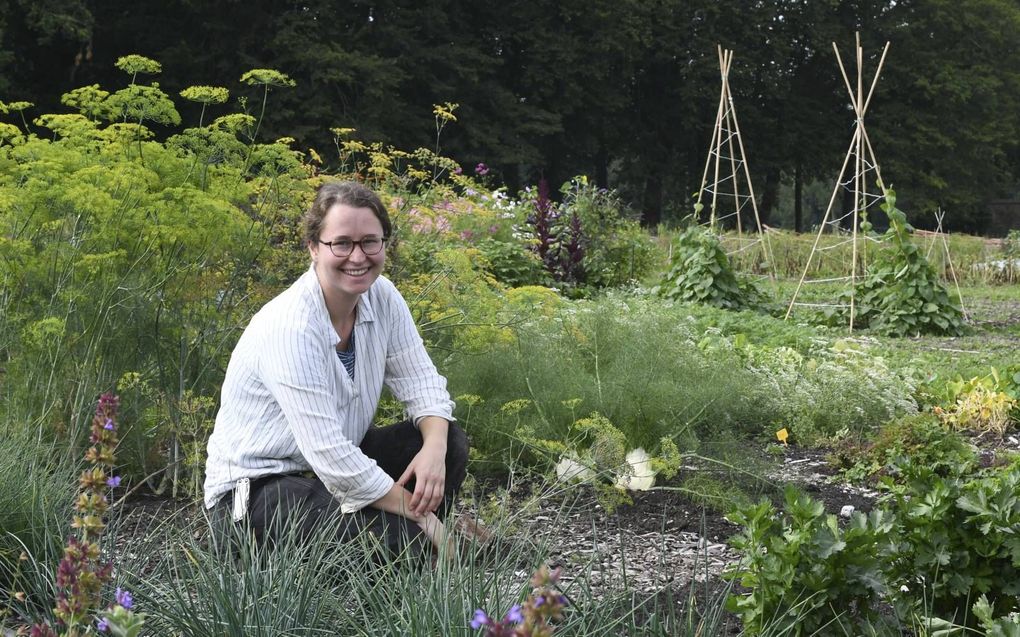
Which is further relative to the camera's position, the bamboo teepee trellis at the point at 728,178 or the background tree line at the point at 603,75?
the background tree line at the point at 603,75

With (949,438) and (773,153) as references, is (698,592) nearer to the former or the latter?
(949,438)

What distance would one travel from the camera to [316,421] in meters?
3.09

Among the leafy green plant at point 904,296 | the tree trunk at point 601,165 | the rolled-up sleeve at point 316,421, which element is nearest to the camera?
the rolled-up sleeve at point 316,421

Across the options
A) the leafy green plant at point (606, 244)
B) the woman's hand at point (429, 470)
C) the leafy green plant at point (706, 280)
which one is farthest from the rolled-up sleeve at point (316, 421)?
the leafy green plant at point (606, 244)

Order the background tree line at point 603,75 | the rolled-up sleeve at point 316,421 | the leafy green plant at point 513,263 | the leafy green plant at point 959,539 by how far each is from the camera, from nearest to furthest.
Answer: the leafy green plant at point 959,539 < the rolled-up sleeve at point 316,421 < the leafy green plant at point 513,263 < the background tree line at point 603,75

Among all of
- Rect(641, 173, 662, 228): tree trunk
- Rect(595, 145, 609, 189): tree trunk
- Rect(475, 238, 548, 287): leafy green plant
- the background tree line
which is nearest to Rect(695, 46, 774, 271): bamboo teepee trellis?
Rect(475, 238, 548, 287): leafy green plant

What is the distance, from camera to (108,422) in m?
1.73

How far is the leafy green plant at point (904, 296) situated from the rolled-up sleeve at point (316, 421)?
753 cm

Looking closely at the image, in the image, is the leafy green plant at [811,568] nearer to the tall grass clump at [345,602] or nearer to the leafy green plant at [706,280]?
the tall grass clump at [345,602]

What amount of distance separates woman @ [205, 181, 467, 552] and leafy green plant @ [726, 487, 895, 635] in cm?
96

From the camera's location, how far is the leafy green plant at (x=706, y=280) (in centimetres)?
1066

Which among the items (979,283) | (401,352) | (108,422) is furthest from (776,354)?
(979,283)

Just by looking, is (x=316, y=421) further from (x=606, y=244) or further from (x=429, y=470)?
(x=606, y=244)

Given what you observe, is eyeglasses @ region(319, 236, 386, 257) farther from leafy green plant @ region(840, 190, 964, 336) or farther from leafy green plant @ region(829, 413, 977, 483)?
leafy green plant @ region(840, 190, 964, 336)
